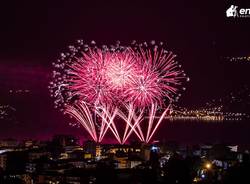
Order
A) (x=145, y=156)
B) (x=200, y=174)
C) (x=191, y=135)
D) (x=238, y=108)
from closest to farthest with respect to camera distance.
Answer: (x=200, y=174) < (x=145, y=156) < (x=191, y=135) < (x=238, y=108)

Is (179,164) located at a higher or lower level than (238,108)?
lower

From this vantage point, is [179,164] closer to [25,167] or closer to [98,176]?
[98,176]

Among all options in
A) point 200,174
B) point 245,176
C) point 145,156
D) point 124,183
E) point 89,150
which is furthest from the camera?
point 89,150

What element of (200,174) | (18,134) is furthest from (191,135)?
(200,174)

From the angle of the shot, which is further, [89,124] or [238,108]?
[238,108]

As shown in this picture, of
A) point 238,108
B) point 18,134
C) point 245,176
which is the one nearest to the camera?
point 245,176

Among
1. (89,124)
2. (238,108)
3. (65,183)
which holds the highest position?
(238,108)

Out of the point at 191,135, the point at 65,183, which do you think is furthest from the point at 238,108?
the point at 65,183

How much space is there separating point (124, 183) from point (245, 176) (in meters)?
3.60

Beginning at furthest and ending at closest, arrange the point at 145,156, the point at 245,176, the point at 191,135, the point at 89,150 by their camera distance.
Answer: the point at 191,135 → the point at 89,150 → the point at 145,156 → the point at 245,176

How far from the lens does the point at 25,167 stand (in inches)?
664

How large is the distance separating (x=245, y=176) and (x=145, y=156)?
38.1 ft

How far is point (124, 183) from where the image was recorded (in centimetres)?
1113

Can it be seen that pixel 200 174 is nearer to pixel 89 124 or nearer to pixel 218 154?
pixel 89 124
